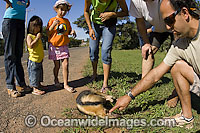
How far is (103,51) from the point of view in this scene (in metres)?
3.09

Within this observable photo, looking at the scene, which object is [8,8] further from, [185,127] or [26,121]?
[185,127]

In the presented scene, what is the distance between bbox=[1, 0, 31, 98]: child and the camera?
9.29 ft

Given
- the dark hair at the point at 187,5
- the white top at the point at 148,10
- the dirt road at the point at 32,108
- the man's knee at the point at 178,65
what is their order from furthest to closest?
the white top at the point at 148,10 < the dirt road at the point at 32,108 < the man's knee at the point at 178,65 < the dark hair at the point at 187,5

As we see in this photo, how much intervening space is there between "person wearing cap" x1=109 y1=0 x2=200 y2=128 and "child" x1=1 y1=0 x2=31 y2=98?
80.0 inches

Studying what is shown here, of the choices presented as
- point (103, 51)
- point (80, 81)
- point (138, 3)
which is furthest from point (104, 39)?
point (80, 81)

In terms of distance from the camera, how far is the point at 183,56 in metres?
1.93

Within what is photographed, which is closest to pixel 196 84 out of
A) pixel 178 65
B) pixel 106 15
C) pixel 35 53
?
pixel 178 65

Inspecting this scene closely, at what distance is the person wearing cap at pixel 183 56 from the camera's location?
5.23 ft

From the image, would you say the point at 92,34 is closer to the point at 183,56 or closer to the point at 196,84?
the point at 183,56

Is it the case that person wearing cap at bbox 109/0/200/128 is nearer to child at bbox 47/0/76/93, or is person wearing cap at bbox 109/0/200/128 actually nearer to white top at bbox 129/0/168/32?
white top at bbox 129/0/168/32

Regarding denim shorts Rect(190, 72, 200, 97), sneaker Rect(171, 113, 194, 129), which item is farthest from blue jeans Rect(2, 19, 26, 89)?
denim shorts Rect(190, 72, 200, 97)

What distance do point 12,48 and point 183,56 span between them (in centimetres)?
265

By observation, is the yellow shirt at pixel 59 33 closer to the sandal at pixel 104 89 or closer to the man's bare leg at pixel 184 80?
the sandal at pixel 104 89

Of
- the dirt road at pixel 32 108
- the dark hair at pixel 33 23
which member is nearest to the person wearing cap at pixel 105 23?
the dirt road at pixel 32 108
